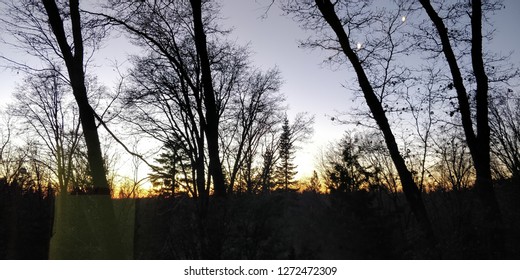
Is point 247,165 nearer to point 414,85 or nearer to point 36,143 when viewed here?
point 36,143

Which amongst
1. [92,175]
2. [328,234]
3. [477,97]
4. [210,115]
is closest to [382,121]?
[477,97]

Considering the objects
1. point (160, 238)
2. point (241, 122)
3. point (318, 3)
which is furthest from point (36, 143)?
point (318, 3)

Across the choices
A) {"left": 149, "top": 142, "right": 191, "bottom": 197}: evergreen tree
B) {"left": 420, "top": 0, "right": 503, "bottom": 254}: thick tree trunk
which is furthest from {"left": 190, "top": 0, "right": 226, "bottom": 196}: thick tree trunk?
{"left": 420, "top": 0, "right": 503, "bottom": 254}: thick tree trunk

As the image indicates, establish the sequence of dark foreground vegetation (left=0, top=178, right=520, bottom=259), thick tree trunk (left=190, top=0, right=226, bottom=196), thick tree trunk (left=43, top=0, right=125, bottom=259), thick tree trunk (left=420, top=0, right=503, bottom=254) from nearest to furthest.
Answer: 1. dark foreground vegetation (left=0, top=178, right=520, bottom=259)
2. thick tree trunk (left=43, top=0, right=125, bottom=259)
3. thick tree trunk (left=420, top=0, right=503, bottom=254)
4. thick tree trunk (left=190, top=0, right=226, bottom=196)

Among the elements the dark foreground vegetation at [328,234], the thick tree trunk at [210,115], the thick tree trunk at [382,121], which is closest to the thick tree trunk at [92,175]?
the dark foreground vegetation at [328,234]

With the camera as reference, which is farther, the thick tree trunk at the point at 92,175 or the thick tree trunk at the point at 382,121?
the thick tree trunk at the point at 382,121

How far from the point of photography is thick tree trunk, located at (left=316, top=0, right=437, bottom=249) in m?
6.12

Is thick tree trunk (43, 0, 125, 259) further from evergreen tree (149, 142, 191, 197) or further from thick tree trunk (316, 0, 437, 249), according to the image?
thick tree trunk (316, 0, 437, 249)

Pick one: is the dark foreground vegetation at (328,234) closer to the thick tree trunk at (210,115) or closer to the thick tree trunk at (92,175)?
the thick tree trunk at (92,175)

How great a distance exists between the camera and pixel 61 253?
6.35 m

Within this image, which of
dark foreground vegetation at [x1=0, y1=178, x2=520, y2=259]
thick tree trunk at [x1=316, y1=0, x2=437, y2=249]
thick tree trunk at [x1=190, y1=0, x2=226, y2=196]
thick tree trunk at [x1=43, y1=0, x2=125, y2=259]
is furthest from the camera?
thick tree trunk at [x1=190, y1=0, x2=226, y2=196]

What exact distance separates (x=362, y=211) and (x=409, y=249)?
0.95 meters

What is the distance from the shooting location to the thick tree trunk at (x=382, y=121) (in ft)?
20.1
